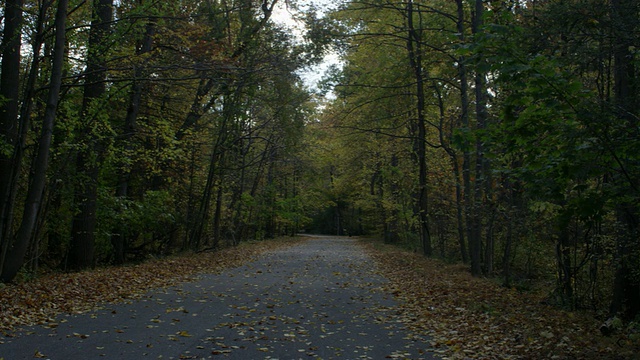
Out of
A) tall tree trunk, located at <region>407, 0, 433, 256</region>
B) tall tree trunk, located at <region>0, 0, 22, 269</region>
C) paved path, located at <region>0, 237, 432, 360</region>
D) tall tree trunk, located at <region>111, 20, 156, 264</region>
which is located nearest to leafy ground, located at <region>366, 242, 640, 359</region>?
paved path, located at <region>0, 237, 432, 360</region>

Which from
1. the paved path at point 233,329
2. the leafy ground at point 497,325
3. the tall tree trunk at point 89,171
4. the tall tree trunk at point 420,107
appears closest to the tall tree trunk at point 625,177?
the leafy ground at point 497,325

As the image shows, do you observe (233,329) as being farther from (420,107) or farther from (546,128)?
(420,107)

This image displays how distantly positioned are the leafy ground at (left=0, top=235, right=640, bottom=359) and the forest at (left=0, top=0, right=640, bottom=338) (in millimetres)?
1161

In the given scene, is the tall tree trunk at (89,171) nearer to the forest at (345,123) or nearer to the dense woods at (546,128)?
the forest at (345,123)

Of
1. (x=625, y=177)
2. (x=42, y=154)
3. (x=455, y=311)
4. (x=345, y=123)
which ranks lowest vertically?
(x=455, y=311)

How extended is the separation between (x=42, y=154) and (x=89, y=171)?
142 inches

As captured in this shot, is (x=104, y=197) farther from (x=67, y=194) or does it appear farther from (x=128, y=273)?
(x=128, y=273)

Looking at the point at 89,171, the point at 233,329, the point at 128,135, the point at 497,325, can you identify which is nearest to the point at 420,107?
the point at 128,135

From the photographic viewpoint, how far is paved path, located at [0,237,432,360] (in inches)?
232

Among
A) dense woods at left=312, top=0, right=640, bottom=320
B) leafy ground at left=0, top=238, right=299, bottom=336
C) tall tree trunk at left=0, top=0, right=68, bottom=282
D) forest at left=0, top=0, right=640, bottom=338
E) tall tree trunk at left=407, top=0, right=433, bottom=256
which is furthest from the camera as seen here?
tall tree trunk at left=407, top=0, right=433, bottom=256

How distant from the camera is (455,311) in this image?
344 inches

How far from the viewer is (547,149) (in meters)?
6.10

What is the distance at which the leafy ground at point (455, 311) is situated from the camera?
6043 millimetres

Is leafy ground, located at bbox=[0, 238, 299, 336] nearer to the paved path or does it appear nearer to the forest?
the paved path
